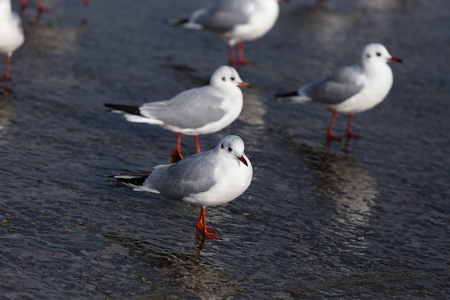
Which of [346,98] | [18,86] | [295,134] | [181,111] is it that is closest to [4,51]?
[18,86]

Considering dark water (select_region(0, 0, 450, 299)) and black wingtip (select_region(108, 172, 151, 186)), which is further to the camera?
black wingtip (select_region(108, 172, 151, 186))

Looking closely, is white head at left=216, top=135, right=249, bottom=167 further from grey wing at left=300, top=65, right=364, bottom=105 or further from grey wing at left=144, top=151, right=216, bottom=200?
grey wing at left=300, top=65, right=364, bottom=105

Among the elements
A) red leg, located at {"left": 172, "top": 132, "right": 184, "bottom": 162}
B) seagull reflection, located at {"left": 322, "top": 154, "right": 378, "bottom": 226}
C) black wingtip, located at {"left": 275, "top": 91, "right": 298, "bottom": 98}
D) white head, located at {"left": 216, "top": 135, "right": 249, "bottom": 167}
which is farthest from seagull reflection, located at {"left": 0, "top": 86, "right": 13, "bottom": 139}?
seagull reflection, located at {"left": 322, "top": 154, "right": 378, "bottom": 226}

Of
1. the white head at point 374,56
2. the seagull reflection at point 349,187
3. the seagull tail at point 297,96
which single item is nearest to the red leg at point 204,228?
the seagull reflection at point 349,187

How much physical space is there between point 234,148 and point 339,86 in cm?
433

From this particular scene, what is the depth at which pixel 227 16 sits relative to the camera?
13.4 m

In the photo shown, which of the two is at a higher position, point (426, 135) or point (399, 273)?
point (426, 135)

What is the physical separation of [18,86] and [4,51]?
73 cm

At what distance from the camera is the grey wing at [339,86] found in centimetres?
1019

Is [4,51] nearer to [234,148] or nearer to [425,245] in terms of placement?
[234,148]

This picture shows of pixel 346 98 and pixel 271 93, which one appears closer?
pixel 346 98

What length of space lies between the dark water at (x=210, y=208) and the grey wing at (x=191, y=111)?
22.3 inches

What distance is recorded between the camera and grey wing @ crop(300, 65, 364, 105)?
401 inches

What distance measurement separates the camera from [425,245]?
703cm
